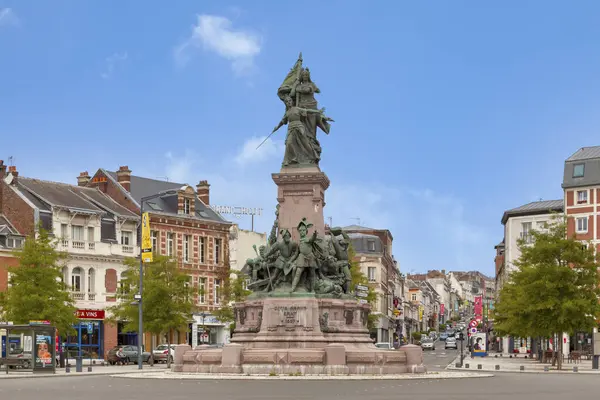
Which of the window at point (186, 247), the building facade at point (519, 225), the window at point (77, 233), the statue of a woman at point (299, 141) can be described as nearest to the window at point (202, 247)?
the window at point (186, 247)

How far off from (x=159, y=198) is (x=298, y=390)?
207ft

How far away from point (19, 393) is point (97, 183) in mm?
61505

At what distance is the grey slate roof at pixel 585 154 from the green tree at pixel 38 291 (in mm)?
56510

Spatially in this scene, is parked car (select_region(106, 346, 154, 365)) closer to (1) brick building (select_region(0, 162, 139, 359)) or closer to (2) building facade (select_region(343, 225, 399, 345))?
(1) brick building (select_region(0, 162, 139, 359))

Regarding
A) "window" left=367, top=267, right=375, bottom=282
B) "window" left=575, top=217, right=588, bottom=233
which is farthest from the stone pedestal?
"window" left=367, top=267, right=375, bottom=282

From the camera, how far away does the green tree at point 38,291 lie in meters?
61.4

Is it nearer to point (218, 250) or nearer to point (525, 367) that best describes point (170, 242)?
point (218, 250)

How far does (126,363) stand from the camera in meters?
70.8

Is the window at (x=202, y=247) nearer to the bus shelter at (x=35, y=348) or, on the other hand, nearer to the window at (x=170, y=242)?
the window at (x=170, y=242)

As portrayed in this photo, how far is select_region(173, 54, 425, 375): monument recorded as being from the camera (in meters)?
38.6

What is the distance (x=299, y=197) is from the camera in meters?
43.7

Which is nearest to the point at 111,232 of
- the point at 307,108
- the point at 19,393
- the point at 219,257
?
the point at 219,257

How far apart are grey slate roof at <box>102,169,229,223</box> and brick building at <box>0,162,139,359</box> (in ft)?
11.8

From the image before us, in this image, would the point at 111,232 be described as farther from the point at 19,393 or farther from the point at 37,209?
the point at 19,393
